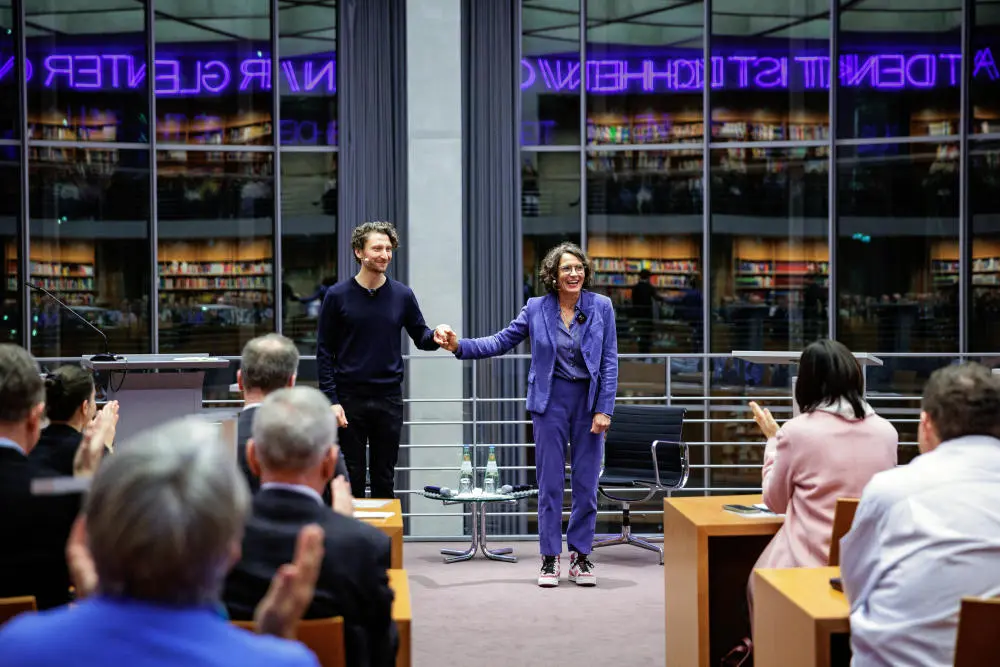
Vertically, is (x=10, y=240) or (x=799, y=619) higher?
(x=10, y=240)

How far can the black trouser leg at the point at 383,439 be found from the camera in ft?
17.8

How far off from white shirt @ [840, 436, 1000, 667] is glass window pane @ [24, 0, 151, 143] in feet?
26.7

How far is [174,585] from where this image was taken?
1209 mm

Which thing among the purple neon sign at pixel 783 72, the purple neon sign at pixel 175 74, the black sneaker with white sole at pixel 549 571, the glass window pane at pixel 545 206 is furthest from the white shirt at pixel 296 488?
the purple neon sign at pixel 783 72

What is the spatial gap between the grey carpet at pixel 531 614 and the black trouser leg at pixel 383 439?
0.62 metres

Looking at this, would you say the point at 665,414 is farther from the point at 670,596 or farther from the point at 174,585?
the point at 174,585

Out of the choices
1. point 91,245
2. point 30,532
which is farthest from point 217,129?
point 30,532

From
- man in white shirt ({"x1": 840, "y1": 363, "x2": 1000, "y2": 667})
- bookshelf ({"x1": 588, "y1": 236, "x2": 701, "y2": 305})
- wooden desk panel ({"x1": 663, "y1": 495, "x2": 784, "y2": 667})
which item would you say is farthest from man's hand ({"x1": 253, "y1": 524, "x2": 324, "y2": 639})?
bookshelf ({"x1": 588, "y1": 236, "x2": 701, "y2": 305})

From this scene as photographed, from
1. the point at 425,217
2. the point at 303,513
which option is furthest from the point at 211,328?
the point at 303,513

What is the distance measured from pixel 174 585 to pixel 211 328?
8728 millimetres

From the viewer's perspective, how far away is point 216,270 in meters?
9.59

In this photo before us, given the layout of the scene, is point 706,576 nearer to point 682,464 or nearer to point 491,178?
point 682,464

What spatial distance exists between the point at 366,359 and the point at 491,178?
341 cm

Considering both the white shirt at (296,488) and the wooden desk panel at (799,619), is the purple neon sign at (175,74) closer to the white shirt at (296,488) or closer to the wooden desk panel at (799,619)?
the wooden desk panel at (799,619)
